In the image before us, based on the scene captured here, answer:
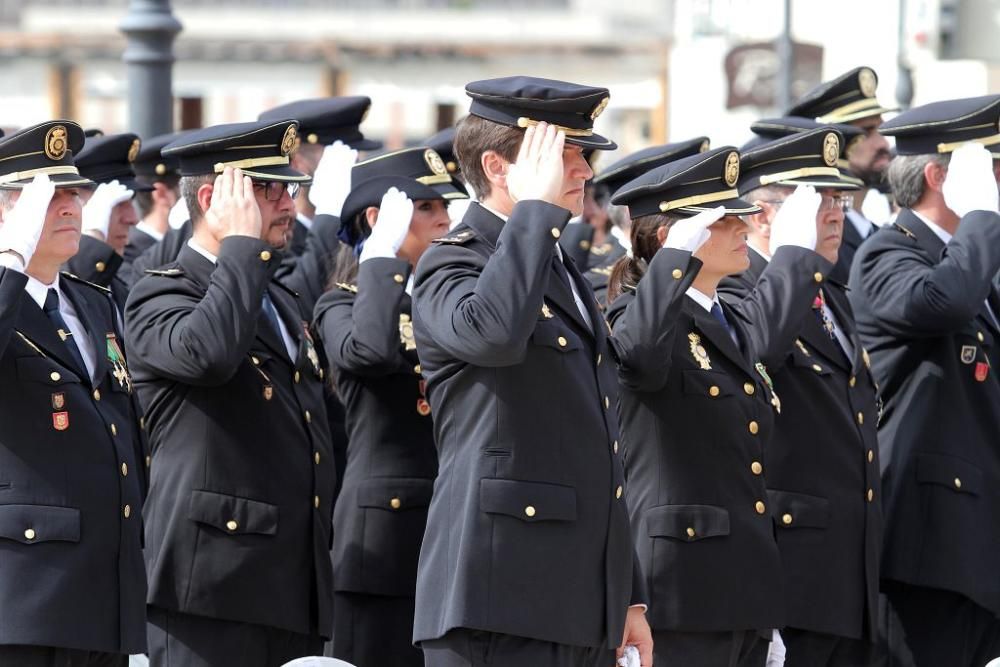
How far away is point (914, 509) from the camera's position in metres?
5.77

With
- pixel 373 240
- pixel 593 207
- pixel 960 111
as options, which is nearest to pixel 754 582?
pixel 373 240

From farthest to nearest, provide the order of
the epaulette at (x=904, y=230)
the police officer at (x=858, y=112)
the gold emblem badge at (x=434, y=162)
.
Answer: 1. the police officer at (x=858, y=112)
2. the gold emblem badge at (x=434, y=162)
3. the epaulette at (x=904, y=230)

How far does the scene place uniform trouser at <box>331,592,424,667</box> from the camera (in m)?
5.54

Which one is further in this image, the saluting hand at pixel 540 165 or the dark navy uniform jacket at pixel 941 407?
the dark navy uniform jacket at pixel 941 407

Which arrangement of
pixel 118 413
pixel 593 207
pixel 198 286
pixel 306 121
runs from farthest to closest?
pixel 593 207 → pixel 306 121 → pixel 198 286 → pixel 118 413

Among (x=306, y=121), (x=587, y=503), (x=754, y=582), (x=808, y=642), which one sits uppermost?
(x=306, y=121)

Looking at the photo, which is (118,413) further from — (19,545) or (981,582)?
(981,582)

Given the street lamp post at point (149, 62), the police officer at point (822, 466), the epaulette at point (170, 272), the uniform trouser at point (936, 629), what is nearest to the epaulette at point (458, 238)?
the epaulette at point (170, 272)

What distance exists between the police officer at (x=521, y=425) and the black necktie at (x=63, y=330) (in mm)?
1022

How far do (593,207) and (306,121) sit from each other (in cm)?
228

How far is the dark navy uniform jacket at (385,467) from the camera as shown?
548 cm

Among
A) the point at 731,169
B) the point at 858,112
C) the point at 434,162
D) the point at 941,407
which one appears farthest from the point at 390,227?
the point at 858,112

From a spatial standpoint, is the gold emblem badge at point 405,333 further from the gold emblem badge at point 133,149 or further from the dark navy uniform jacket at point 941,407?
the gold emblem badge at point 133,149

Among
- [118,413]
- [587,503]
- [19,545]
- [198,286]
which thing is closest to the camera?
[587,503]
